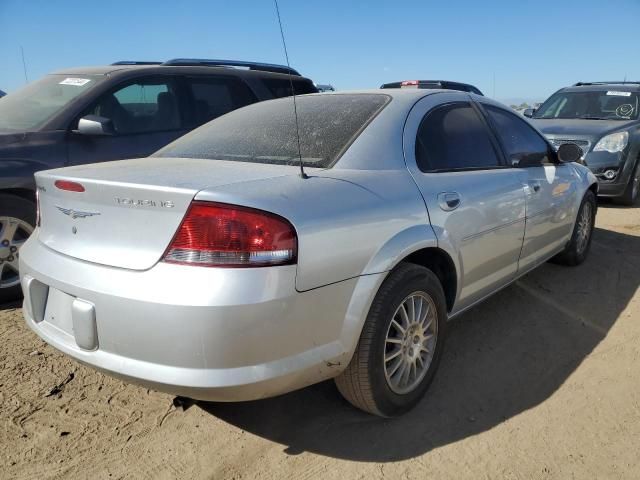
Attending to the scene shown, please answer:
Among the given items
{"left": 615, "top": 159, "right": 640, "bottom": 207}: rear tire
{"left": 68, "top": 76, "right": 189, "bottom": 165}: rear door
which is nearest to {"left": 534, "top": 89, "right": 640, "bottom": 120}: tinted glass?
{"left": 615, "top": 159, "right": 640, "bottom": 207}: rear tire

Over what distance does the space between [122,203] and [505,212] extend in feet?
7.23

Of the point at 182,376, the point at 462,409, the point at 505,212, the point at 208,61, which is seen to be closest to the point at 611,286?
the point at 505,212

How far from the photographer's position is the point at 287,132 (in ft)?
9.02

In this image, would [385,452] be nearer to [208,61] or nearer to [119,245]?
[119,245]

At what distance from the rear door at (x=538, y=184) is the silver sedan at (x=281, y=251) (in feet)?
1.24

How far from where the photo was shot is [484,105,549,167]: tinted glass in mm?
3529

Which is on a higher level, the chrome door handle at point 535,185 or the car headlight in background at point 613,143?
the chrome door handle at point 535,185

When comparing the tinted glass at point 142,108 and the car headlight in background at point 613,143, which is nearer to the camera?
the tinted glass at point 142,108

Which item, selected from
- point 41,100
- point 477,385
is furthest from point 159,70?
point 477,385

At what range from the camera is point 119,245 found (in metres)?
2.02

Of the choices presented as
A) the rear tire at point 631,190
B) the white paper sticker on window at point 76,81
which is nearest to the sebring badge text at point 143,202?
the white paper sticker on window at point 76,81

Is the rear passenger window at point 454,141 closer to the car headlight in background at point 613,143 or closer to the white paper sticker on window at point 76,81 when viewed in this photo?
the white paper sticker on window at point 76,81

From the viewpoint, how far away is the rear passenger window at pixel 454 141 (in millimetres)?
2787

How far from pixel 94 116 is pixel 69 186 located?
2.16 meters
